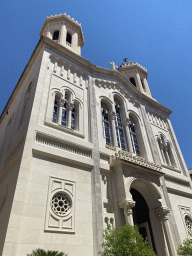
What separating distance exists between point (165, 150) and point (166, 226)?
27.1 feet

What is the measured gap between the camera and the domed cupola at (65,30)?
19.9m

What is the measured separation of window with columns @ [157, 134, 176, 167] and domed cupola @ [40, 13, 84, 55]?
39.6 ft

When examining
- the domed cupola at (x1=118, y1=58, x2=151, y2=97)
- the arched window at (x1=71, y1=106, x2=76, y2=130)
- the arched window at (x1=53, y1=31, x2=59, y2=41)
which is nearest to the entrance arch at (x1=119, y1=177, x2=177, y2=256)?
the arched window at (x1=71, y1=106, x2=76, y2=130)

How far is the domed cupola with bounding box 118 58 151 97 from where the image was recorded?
2562 cm

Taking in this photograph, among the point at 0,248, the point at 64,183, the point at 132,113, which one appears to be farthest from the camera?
the point at 132,113

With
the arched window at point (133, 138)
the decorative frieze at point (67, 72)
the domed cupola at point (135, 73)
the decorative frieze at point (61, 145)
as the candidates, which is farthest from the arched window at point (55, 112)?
the domed cupola at point (135, 73)

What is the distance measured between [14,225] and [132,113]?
1347 cm

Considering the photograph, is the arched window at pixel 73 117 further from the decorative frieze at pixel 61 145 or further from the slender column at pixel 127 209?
the slender column at pixel 127 209

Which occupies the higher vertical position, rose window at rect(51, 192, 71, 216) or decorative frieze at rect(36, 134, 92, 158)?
decorative frieze at rect(36, 134, 92, 158)

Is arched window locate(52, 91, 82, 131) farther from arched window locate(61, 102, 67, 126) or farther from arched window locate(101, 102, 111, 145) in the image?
arched window locate(101, 102, 111, 145)

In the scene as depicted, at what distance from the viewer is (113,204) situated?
428 inches

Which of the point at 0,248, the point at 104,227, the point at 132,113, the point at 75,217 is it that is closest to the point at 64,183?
the point at 75,217

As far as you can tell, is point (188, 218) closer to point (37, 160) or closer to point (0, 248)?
point (37, 160)

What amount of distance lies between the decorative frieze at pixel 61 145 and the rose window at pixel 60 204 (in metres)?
2.55
